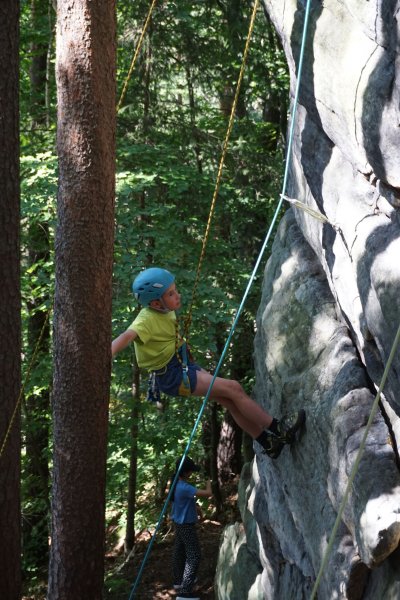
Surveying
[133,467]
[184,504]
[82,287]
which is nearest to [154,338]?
[82,287]

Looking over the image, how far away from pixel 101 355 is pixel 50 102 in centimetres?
668

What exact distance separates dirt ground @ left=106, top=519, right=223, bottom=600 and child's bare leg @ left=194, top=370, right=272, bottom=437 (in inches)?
128

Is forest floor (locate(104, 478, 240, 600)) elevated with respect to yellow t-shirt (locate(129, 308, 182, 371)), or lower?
lower

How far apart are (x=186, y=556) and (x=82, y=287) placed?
3.06 metres

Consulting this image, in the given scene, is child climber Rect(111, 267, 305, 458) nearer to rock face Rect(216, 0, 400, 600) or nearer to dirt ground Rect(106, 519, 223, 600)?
rock face Rect(216, 0, 400, 600)

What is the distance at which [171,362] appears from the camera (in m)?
6.57

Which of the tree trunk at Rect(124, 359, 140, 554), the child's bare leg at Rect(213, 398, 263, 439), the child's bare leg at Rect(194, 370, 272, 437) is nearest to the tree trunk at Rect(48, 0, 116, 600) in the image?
the child's bare leg at Rect(194, 370, 272, 437)

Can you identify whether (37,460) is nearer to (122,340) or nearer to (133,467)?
(133,467)

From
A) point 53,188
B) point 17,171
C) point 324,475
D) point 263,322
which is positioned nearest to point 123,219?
point 53,188

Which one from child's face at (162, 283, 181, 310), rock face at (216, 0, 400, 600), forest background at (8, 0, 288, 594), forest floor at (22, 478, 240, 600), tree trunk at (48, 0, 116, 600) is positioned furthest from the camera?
forest floor at (22, 478, 240, 600)

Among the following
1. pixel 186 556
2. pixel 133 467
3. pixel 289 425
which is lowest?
pixel 186 556

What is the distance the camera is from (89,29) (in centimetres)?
591

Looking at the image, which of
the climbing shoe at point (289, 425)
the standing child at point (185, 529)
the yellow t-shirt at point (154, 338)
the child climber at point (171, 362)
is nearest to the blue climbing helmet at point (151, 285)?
the child climber at point (171, 362)

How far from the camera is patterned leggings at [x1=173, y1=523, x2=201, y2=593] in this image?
24.6 feet
